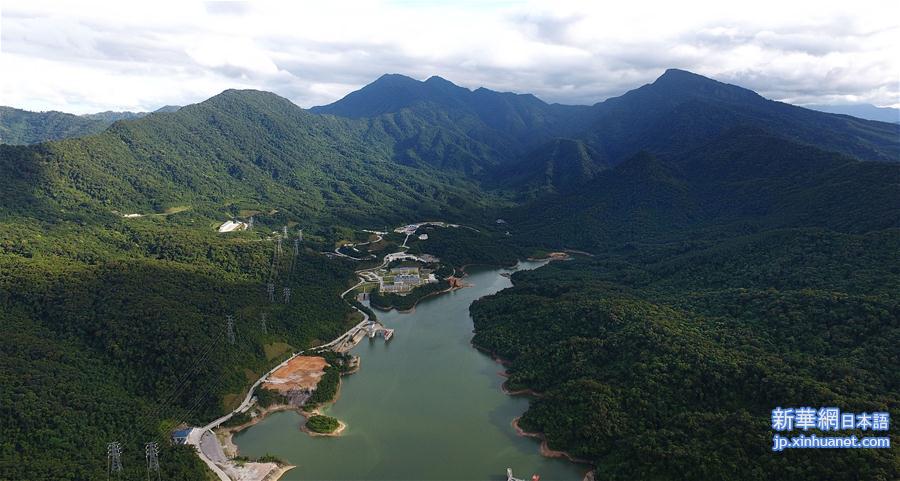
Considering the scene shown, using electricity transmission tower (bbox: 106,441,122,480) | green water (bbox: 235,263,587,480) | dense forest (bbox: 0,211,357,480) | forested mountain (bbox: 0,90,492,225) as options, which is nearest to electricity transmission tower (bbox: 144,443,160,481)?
dense forest (bbox: 0,211,357,480)

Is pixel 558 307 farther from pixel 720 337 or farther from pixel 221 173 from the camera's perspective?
pixel 221 173

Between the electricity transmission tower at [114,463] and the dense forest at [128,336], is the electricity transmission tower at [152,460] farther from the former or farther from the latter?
the electricity transmission tower at [114,463]

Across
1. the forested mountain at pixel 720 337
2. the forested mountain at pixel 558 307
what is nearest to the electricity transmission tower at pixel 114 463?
the forested mountain at pixel 558 307

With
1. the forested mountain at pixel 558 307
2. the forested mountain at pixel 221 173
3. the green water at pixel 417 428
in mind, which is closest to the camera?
the forested mountain at pixel 558 307

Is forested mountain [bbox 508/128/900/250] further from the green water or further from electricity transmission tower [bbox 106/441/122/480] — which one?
electricity transmission tower [bbox 106/441/122/480]

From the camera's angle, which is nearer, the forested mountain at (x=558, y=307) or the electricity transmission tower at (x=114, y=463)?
the electricity transmission tower at (x=114, y=463)

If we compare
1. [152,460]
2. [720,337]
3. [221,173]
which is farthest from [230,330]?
[221,173]

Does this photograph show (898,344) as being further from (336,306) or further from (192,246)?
(192,246)

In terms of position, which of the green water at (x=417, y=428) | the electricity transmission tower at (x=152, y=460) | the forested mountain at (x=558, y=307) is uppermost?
the forested mountain at (x=558, y=307)
